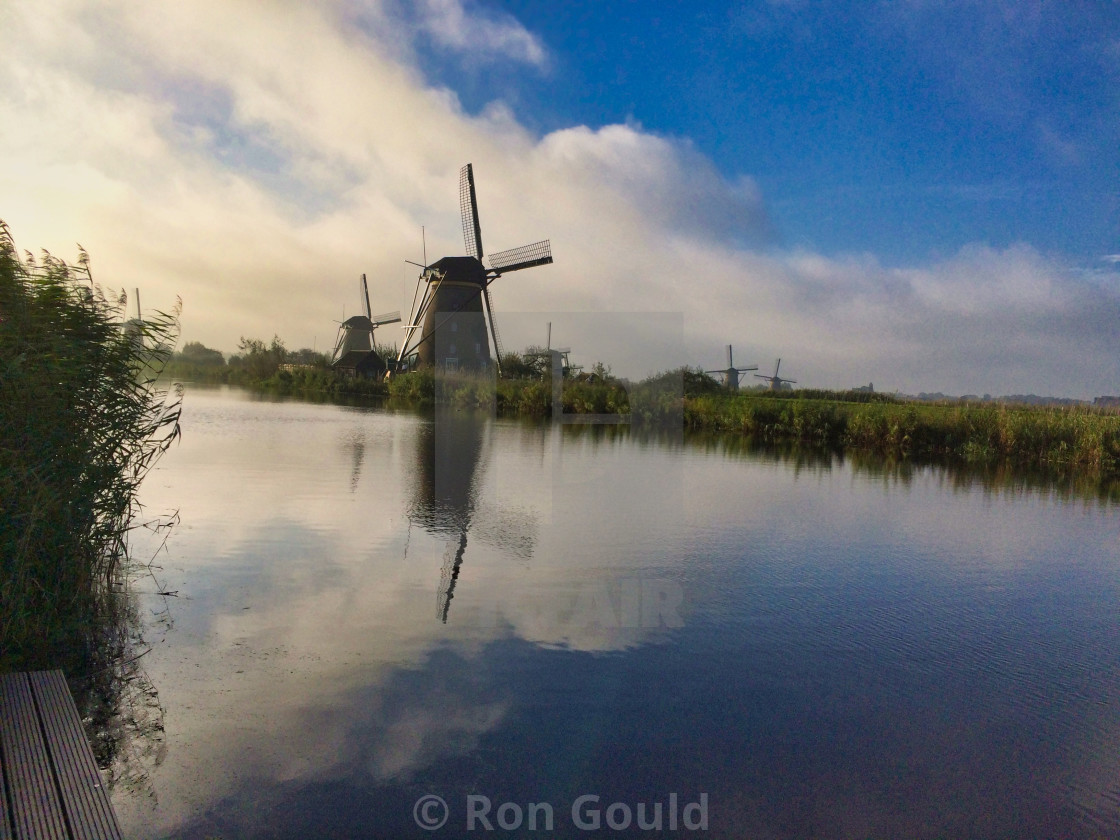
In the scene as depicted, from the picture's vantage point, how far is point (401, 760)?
3.44 metres

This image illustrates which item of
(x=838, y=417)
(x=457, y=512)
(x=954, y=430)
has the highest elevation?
(x=838, y=417)

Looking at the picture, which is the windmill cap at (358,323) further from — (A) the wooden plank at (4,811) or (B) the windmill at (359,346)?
(A) the wooden plank at (4,811)

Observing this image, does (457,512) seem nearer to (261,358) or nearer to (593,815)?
(593,815)

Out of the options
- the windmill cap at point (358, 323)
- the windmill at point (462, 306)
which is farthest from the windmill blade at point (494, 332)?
the windmill cap at point (358, 323)

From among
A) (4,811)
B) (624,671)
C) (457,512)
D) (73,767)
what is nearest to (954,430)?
(457,512)

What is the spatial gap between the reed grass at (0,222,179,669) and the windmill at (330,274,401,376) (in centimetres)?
4759

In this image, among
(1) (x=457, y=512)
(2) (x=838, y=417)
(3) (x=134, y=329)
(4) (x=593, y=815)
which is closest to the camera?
(4) (x=593, y=815)

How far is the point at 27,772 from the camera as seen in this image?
2580 millimetres

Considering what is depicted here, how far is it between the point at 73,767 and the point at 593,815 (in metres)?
1.96

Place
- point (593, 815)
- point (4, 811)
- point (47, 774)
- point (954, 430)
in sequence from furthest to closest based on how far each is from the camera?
point (954, 430) → point (593, 815) → point (47, 774) → point (4, 811)

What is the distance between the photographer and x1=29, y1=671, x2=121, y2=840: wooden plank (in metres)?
2.35

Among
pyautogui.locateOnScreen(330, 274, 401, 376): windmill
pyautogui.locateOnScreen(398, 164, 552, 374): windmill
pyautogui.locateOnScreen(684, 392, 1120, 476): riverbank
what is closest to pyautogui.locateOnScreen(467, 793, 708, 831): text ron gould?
pyautogui.locateOnScreen(684, 392, 1120, 476): riverbank

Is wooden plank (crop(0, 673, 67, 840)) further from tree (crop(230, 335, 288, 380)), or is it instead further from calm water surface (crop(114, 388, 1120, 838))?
tree (crop(230, 335, 288, 380))

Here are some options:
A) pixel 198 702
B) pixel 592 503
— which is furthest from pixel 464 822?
pixel 592 503
